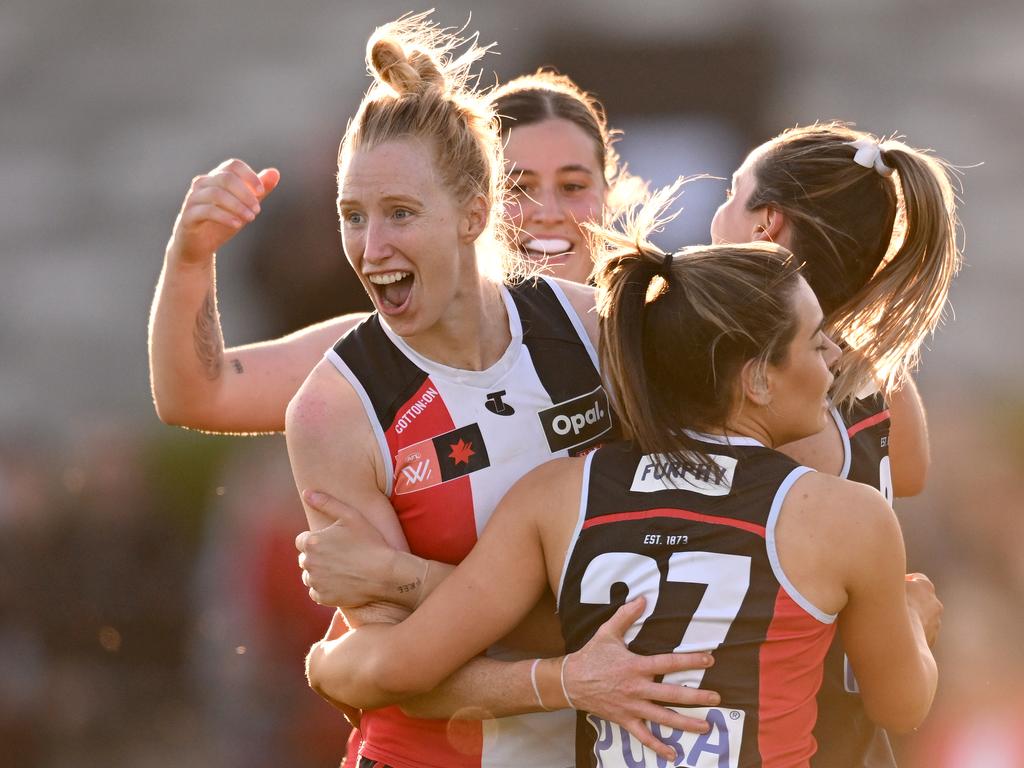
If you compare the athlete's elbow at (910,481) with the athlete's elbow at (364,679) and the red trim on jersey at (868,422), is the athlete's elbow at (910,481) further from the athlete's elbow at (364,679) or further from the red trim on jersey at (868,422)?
the athlete's elbow at (364,679)

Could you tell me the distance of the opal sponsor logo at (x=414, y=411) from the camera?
2674mm

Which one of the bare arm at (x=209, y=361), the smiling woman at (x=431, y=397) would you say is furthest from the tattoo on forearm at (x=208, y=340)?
the smiling woman at (x=431, y=397)

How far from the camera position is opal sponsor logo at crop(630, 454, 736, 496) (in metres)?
2.30

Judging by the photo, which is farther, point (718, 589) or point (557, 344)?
point (557, 344)

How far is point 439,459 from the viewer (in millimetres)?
2695

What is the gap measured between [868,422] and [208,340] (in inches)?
65.1

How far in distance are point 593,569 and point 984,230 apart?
32.0ft

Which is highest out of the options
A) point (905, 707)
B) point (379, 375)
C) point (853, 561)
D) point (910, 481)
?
point (379, 375)

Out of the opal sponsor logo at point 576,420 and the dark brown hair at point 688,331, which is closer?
the dark brown hair at point 688,331

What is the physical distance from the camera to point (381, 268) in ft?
8.83

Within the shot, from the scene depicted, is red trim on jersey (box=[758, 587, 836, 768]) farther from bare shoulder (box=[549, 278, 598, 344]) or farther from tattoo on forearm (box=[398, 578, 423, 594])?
bare shoulder (box=[549, 278, 598, 344])

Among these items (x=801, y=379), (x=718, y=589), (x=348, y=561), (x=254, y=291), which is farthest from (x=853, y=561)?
(x=254, y=291)

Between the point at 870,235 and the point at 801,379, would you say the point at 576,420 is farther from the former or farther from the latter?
the point at 870,235

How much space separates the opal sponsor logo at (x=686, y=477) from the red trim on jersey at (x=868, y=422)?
1.49 ft
